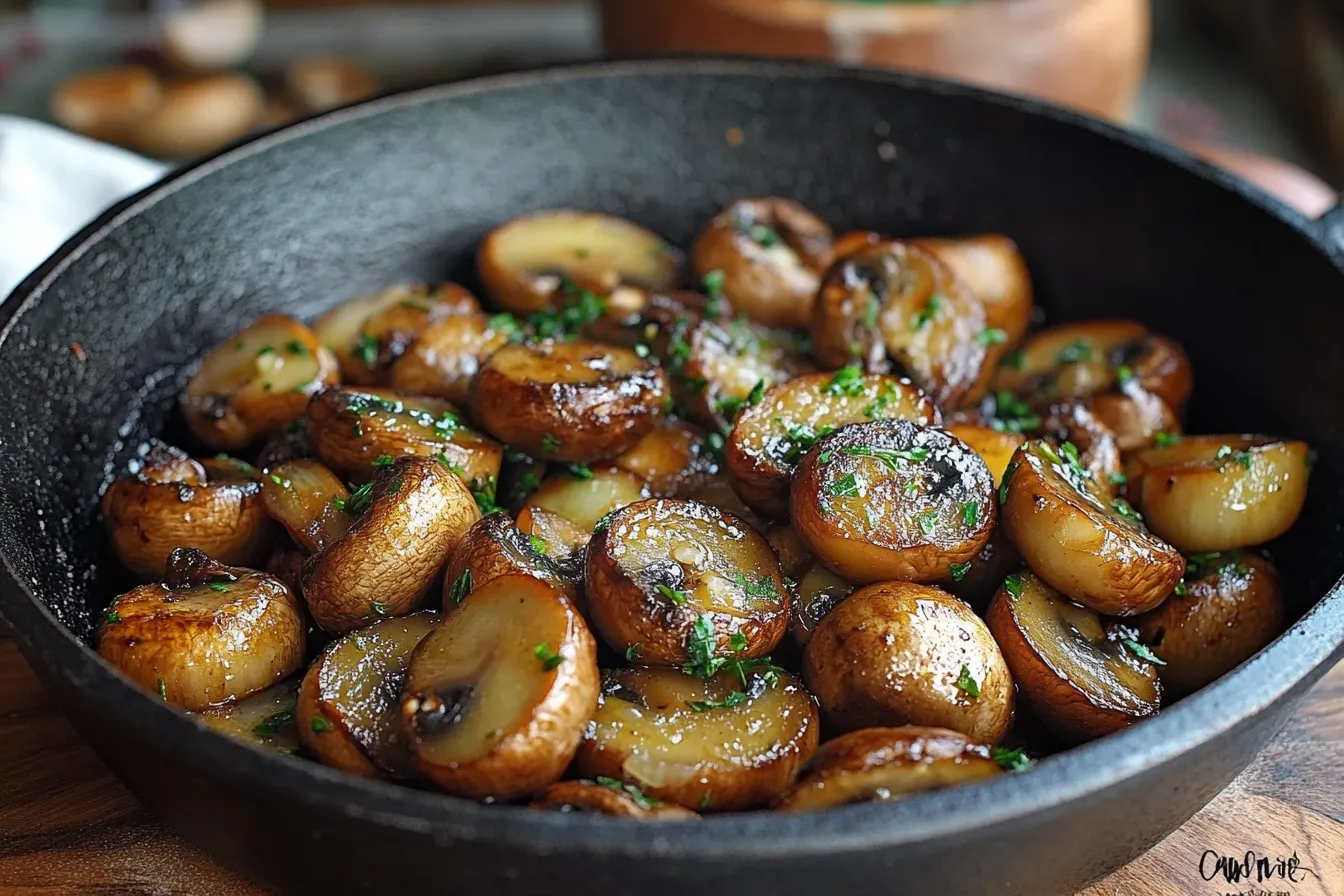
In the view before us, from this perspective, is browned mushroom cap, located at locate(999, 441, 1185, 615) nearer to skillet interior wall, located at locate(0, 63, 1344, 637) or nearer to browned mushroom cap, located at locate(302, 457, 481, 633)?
skillet interior wall, located at locate(0, 63, 1344, 637)

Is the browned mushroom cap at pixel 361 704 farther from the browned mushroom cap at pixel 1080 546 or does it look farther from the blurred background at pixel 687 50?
the blurred background at pixel 687 50

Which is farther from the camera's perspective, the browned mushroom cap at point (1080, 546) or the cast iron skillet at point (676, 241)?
the browned mushroom cap at point (1080, 546)

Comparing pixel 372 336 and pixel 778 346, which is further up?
pixel 778 346

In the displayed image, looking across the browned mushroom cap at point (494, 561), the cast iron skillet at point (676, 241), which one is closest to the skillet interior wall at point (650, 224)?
the cast iron skillet at point (676, 241)

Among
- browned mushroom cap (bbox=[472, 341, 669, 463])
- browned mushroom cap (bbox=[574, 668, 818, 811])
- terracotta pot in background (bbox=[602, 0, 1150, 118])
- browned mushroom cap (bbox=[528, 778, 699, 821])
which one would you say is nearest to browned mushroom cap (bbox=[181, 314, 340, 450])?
browned mushroom cap (bbox=[472, 341, 669, 463])

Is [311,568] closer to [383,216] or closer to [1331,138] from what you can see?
[383,216]

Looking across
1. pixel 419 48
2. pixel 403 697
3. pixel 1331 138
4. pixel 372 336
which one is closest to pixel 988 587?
pixel 403 697

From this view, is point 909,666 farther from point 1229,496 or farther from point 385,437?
→ point 385,437
